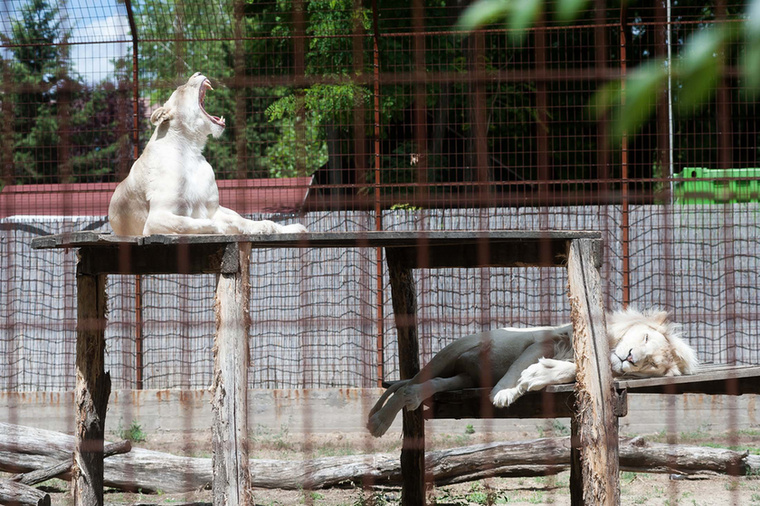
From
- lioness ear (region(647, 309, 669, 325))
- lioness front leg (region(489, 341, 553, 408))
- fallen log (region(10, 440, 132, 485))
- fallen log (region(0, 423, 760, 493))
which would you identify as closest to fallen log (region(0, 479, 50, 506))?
fallen log (region(10, 440, 132, 485))

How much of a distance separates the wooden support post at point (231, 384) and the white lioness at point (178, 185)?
498 millimetres

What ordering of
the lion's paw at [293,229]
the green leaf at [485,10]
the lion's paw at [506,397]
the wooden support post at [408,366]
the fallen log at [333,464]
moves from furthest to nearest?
the fallen log at [333,464]
the wooden support post at [408,366]
the lion's paw at [506,397]
the lion's paw at [293,229]
the green leaf at [485,10]

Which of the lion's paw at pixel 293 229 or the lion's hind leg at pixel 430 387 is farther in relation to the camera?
the lion's hind leg at pixel 430 387

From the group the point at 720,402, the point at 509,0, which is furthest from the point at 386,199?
the point at 509,0

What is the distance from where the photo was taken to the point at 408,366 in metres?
5.00

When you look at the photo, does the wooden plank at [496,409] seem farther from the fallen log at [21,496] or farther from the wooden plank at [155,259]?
the fallen log at [21,496]

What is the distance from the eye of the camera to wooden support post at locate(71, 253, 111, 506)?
4227 millimetres

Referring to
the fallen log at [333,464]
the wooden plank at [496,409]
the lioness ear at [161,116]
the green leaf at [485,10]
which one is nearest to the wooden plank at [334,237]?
the wooden plank at [496,409]

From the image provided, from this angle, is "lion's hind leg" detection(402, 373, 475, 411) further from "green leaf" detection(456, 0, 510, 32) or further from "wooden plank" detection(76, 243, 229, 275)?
"green leaf" detection(456, 0, 510, 32)

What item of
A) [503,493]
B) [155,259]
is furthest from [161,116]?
[503,493]

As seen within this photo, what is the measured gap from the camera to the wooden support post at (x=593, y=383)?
350 cm

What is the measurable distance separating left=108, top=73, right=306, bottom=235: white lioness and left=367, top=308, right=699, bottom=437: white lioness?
1.20 meters

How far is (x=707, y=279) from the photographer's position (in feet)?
24.4

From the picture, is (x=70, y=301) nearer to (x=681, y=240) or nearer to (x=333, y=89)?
(x=333, y=89)
